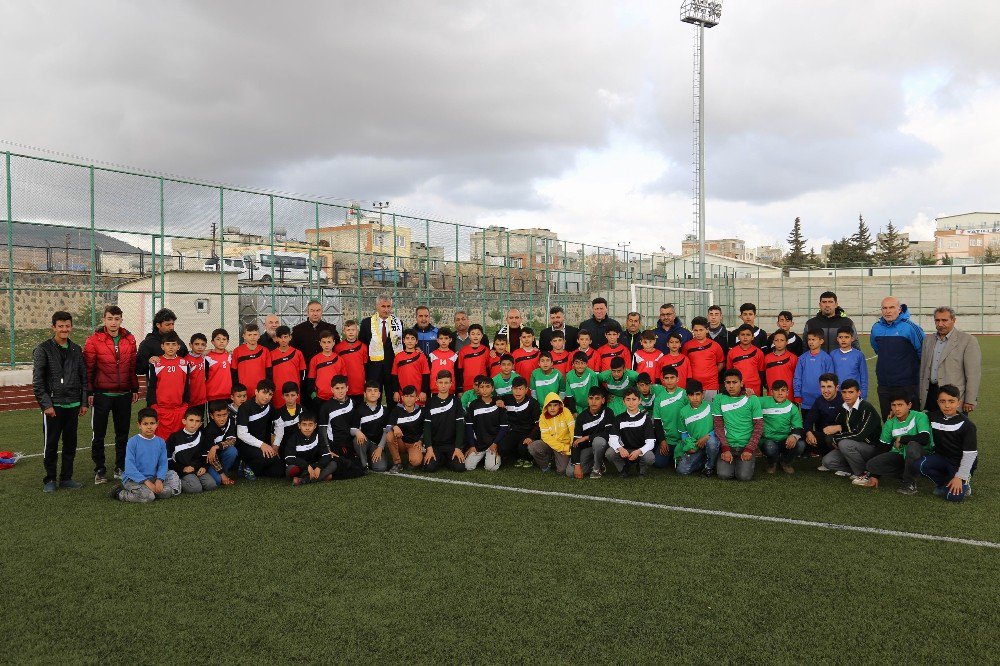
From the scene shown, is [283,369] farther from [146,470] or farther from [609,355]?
[609,355]

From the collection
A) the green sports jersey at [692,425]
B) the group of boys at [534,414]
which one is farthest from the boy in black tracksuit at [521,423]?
the green sports jersey at [692,425]

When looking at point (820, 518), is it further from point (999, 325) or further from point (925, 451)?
point (999, 325)

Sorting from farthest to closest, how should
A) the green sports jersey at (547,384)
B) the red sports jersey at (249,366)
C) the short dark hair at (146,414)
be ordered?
the green sports jersey at (547,384) < the red sports jersey at (249,366) < the short dark hair at (146,414)

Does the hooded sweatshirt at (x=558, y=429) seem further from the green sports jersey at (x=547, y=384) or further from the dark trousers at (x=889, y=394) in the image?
the dark trousers at (x=889, y=394)

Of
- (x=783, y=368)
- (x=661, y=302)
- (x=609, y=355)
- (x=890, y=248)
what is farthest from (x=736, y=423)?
(x=890, y=248)

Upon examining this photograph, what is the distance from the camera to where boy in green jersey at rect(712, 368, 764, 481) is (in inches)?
243

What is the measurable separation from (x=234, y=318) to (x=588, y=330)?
936 cm

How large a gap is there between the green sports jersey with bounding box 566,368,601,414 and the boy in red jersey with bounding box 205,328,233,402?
10.8 ft

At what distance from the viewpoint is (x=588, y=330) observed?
7.79m

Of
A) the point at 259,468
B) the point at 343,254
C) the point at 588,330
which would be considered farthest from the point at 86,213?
the point at 588,330

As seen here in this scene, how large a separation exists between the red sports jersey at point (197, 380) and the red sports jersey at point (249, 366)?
1.04 feet

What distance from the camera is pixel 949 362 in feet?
20.0

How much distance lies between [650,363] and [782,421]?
1406 mm

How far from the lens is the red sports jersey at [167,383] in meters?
6.20
